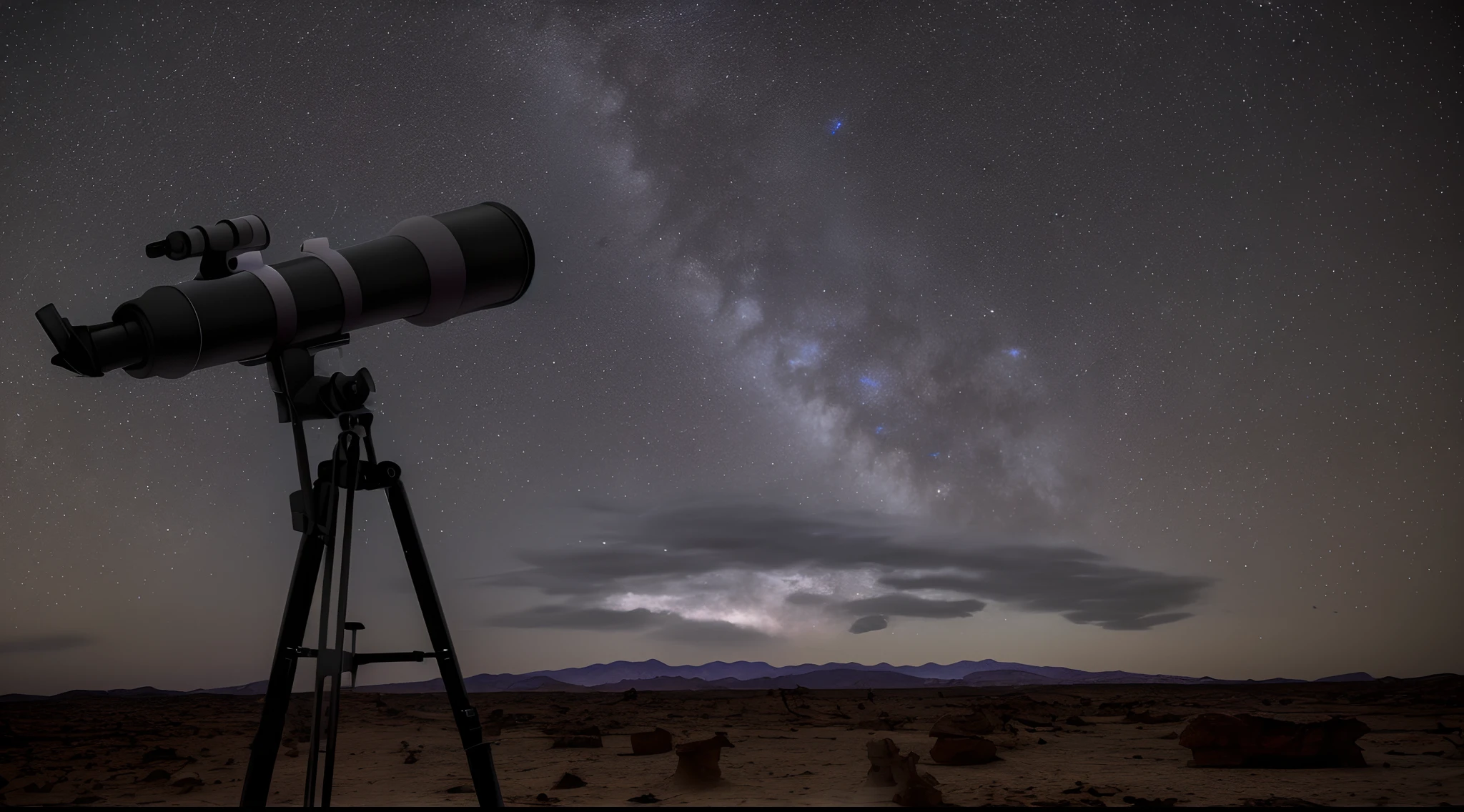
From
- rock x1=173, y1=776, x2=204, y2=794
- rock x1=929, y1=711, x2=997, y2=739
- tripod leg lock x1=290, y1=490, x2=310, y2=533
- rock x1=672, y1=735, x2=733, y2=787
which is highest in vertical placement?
tripod leg lock x1=290, y1=490, x2=310, y2=533

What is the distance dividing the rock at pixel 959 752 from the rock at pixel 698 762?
7.61ft

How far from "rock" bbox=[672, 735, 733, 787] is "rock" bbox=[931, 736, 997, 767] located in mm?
2320

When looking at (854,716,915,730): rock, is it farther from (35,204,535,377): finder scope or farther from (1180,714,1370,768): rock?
(35,204,535,377): finder scope

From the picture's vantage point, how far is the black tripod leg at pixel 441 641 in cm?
347

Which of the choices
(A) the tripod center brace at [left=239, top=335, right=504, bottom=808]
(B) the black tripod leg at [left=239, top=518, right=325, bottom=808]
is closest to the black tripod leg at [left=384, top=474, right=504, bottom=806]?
(A) the tripod center brace at [left=239, top=335, right=504, bottom=808]

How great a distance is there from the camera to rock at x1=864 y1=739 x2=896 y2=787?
7.12 metres

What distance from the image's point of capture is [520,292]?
14.0ft

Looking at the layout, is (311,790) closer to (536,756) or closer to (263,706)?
(263,706)

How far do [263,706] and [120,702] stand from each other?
89.4 feet

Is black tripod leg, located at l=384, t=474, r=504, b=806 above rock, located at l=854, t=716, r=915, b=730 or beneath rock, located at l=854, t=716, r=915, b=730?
above

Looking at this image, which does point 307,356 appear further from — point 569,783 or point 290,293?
point 569,783

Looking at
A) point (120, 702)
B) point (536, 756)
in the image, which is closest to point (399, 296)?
point (536, 756)

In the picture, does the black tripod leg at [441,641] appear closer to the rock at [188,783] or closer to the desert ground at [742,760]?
the desert ground at [742,760]

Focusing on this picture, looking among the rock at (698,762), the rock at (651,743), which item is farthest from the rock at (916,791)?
the rock at (651,743)
